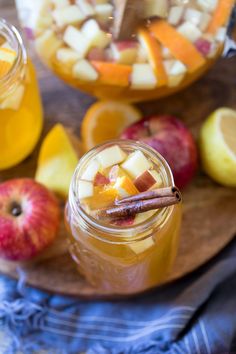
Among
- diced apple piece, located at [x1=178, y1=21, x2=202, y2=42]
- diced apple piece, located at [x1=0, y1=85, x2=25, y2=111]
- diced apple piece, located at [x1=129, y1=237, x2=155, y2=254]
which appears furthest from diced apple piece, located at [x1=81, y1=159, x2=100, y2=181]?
diced apple piece, located at [x1=178, y1=21, x2=202, y2=42]

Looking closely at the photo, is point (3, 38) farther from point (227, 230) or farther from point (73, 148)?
point (227, 230)

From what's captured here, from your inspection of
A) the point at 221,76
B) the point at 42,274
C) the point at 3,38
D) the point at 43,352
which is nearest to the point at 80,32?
the point at 3,38

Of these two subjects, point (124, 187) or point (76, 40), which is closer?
point (124, 187)

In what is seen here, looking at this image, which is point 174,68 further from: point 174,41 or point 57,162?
point 57,162

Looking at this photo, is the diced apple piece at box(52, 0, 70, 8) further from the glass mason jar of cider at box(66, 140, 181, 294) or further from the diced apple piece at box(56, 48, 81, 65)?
the glass mason jar of cider at box(66, 140, 181, 294)

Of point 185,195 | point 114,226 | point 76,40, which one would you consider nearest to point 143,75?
point 76,40
